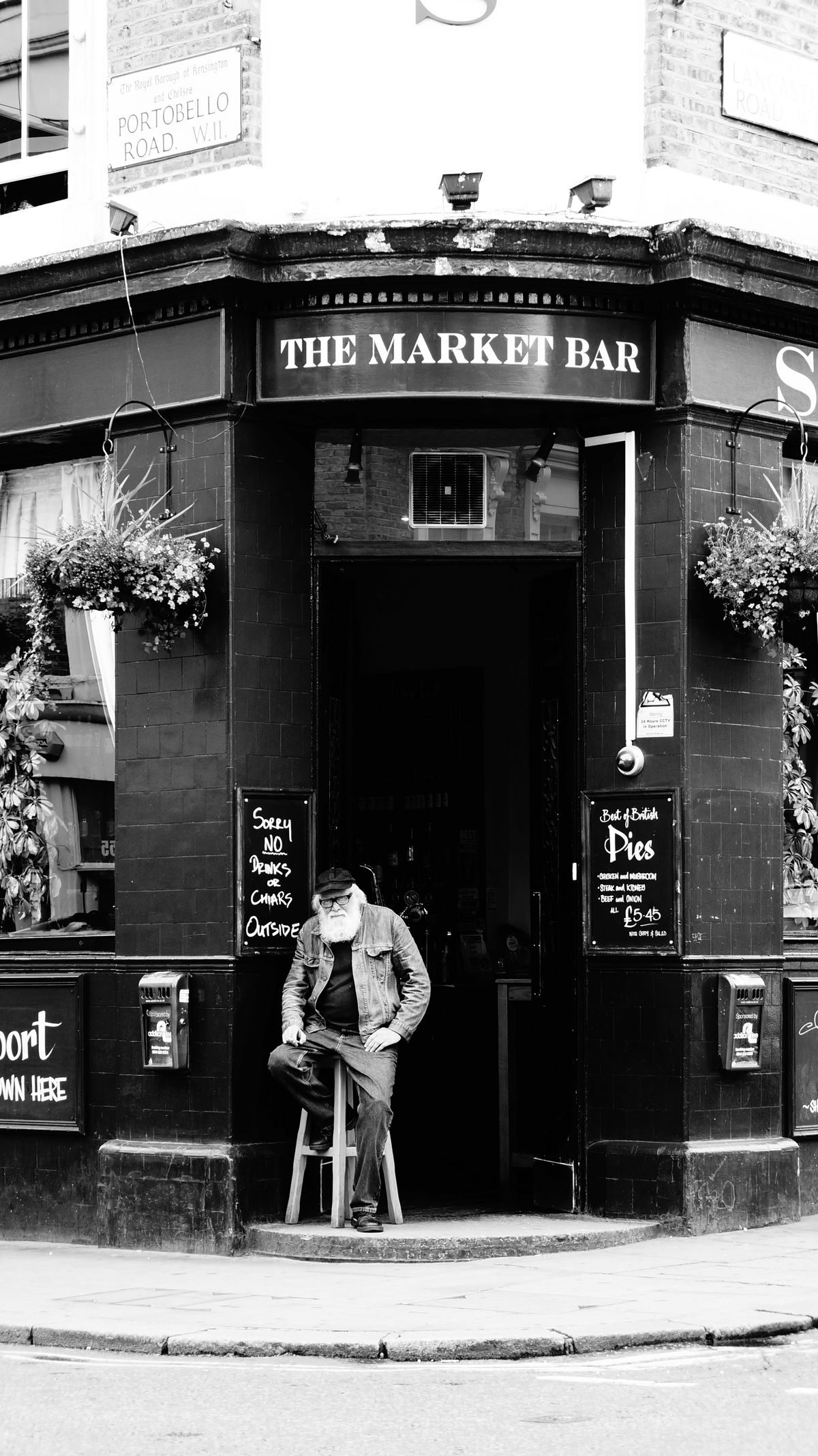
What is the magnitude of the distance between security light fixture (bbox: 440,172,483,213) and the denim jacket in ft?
12.6

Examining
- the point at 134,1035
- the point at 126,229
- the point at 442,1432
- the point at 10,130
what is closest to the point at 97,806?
the point at 134,1035

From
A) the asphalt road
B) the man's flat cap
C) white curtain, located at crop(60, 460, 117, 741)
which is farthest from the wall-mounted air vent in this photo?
the asphalt road

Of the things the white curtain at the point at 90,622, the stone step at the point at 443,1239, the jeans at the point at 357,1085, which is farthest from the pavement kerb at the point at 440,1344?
the white curtain at the point at 90,622

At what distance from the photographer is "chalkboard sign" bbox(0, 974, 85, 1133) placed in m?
11.5

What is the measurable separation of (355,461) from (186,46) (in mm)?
2613

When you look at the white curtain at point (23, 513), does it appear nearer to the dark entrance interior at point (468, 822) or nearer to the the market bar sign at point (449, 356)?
the dark entrance interior at point (468, 822)

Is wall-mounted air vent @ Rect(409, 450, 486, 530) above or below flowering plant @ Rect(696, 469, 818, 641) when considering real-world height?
above

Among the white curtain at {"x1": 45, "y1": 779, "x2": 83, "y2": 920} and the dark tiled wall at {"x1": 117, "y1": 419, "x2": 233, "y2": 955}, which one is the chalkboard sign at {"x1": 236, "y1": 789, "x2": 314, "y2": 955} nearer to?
the dark tiled wall at {"x1": 117, "y1": 419, "x2": 233, "y2": 955}

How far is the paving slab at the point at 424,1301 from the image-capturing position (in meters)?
7.87

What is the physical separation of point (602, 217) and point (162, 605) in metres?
3.27

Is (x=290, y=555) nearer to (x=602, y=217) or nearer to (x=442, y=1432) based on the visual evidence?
(x=602, y=217)

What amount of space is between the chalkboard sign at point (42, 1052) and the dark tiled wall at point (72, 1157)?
0.21 feet

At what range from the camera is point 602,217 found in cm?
1120

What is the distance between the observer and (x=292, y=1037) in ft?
35.0
